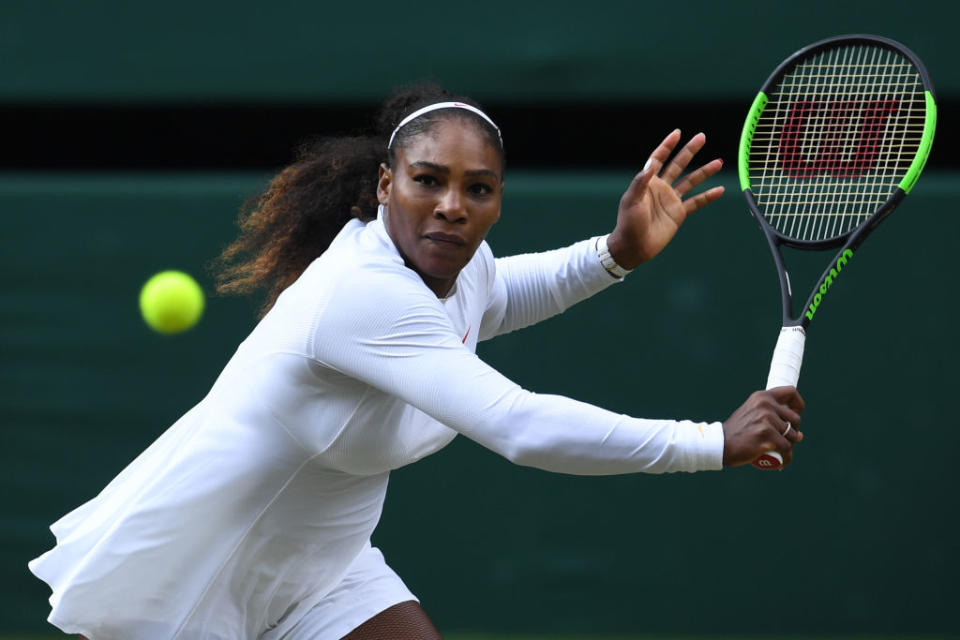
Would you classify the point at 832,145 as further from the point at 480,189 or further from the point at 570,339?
the point at 570,339

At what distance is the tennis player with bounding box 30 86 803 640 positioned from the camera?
2.06m

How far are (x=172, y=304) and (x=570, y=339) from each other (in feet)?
4.38

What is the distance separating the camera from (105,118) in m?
4.85

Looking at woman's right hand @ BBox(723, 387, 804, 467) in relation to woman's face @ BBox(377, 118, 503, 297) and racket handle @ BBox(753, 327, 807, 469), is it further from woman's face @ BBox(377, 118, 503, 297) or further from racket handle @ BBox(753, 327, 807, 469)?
woman's face @ BBox(377, 118, 503, 297)

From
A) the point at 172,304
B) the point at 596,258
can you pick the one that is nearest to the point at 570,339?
the point at 172,304

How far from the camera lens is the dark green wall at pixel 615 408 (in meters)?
4.39

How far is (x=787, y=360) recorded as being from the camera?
7.65 feet

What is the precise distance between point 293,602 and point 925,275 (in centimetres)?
273

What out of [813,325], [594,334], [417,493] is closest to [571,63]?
[594,334]

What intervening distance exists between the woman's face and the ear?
3.0 inches

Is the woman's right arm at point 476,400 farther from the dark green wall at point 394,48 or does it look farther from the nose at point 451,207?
the dark green wall at point 394,48

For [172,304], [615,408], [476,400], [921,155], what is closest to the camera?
[476,400]

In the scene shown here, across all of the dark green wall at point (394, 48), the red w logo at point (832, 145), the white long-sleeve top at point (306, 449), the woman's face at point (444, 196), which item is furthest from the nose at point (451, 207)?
the dark green wall at point (394, 48)

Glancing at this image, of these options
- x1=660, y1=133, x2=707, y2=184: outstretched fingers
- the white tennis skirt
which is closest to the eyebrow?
x1=660, y1=133, x2=707, y2=184: outstretched fingers
